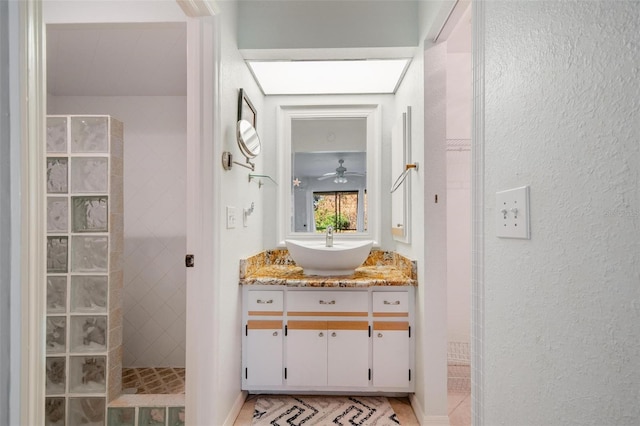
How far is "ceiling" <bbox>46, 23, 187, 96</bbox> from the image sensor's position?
7.04ft

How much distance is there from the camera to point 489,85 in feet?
3.03

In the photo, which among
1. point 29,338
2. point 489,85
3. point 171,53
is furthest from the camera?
point 171,53

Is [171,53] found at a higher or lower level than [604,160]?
higher

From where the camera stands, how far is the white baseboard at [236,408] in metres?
1.76

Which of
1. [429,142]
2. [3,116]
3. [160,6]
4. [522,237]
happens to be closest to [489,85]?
[522,237]

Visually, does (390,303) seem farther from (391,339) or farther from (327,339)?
(327,339)

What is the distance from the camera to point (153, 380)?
2.40 metres

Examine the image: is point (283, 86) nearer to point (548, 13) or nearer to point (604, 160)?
point (548, 13)

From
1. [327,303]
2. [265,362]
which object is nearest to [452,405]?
[327,303]

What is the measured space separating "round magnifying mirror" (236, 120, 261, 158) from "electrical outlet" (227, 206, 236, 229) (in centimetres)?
36

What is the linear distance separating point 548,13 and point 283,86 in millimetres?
2029

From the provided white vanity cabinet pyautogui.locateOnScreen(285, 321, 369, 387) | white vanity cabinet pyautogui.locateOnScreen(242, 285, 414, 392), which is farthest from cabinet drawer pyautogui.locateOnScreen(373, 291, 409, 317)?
white vanity cabinet pyautogui.locateOnScreen(285, 321, 369, 387)

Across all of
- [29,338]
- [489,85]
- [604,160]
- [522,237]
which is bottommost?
[29,338]

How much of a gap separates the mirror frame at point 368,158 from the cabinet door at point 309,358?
2.62 feet
